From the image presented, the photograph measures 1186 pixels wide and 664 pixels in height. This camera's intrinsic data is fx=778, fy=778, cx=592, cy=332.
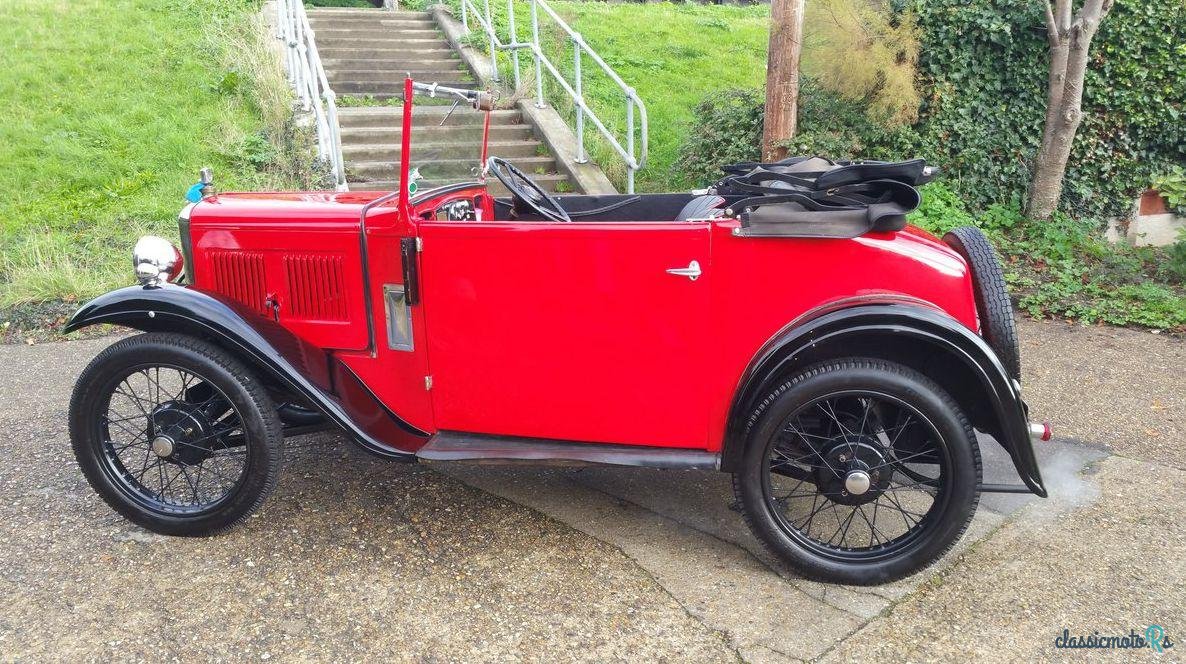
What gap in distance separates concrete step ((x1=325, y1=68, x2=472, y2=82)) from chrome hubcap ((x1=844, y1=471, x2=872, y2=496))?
8.57 metres

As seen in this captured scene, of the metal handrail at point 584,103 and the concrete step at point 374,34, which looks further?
the concrete step at point 374,34

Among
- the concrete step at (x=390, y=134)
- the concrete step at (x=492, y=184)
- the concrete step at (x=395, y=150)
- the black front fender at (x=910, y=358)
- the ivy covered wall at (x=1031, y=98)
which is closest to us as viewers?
the black front fender at (x=910, y=358)

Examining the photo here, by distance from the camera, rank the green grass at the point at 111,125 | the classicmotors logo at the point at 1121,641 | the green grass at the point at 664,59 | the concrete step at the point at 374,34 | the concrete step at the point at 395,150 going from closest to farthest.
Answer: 1. the classicmotors logo at the point at 1121,641
2. the green grass at the point at 111,125
3. the concrete step at the point at 395,150
4. the green grass at the point at 664,59
5. the concrete step at the point at 374,34

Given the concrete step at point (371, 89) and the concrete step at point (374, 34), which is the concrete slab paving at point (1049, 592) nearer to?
the concrete step at point (371, 89)

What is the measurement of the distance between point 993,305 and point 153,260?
3.26 m

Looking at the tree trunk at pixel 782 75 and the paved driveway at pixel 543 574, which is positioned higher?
the tree trunk at pixel 782 75

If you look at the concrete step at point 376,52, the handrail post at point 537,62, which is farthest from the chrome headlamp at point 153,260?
the concrete step at point 376,52

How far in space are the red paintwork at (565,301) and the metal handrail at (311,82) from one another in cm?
376

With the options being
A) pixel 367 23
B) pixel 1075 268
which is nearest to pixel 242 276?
pixel 1075 268

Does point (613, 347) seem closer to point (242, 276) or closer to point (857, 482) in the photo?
point (857, 482)

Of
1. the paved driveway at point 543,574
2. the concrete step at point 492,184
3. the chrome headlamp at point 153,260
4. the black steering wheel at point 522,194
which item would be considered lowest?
the paved driveway at point 543,574

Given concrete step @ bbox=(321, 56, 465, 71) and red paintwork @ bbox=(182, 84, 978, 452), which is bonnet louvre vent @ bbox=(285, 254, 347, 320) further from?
concrete step @ bbox=(321, 56, 465, 71)

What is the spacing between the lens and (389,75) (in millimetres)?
10109

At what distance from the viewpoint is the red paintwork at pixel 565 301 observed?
271 centimetres
